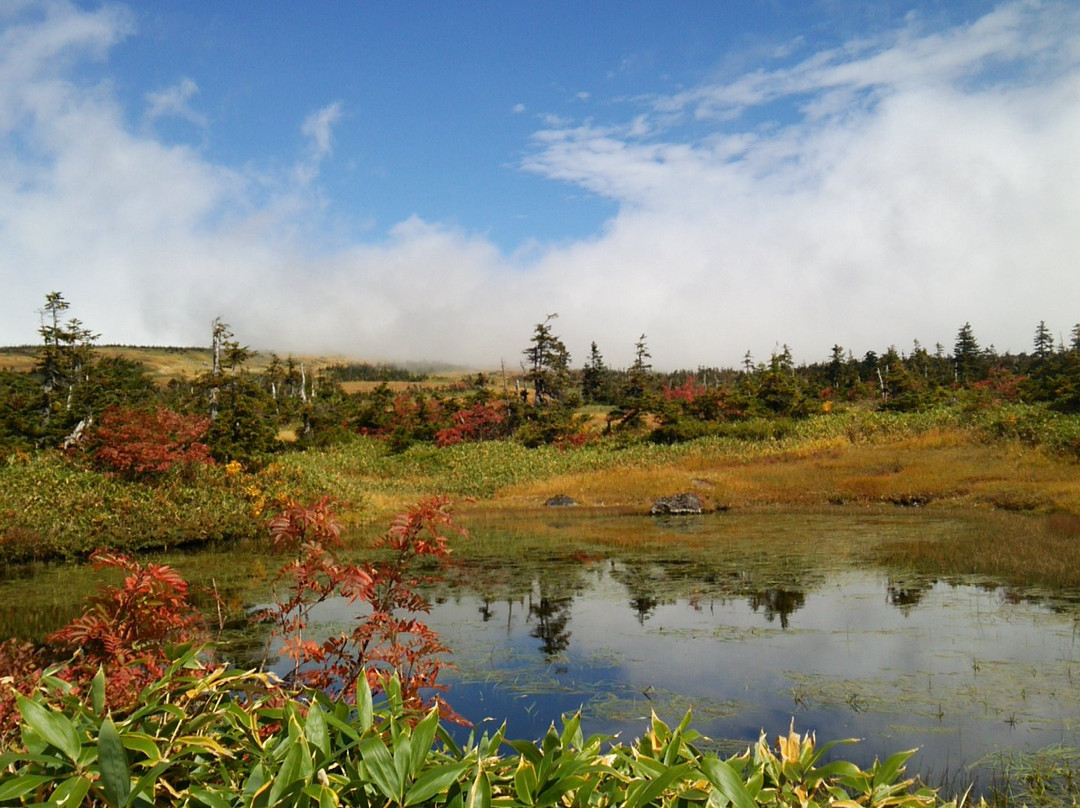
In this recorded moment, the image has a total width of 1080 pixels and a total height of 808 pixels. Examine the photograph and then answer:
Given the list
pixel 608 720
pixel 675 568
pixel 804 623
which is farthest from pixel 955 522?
pixel 608 720

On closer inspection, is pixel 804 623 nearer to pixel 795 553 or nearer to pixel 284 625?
pixel 795 553

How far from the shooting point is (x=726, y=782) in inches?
78.9

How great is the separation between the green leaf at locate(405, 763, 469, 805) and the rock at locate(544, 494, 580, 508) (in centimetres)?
2655

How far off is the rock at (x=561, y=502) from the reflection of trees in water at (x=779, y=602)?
54.5 ft

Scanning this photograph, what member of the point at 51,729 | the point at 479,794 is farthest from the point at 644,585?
the point at 51,729

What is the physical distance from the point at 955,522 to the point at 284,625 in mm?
19720

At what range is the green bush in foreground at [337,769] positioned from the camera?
1.92m

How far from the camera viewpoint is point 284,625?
463 cm

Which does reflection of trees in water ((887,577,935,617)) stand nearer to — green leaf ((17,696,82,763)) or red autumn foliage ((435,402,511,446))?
green leaf ((17,696,82,763))

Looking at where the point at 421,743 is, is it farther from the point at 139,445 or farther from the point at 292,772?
the point at 139,445

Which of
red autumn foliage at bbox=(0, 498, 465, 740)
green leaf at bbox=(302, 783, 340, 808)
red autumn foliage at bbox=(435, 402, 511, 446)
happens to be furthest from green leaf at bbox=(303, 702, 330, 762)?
red autumn foliage at bbox=(435, 402, 511, 446)

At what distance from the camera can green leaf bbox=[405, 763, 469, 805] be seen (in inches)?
75.4

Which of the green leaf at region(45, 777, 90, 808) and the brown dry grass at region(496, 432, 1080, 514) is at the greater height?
the green leaf at region(45, 777, 90, 808)

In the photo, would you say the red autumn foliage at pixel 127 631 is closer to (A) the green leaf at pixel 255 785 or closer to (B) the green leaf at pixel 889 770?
(A) the green leaf at pixel 255 785
